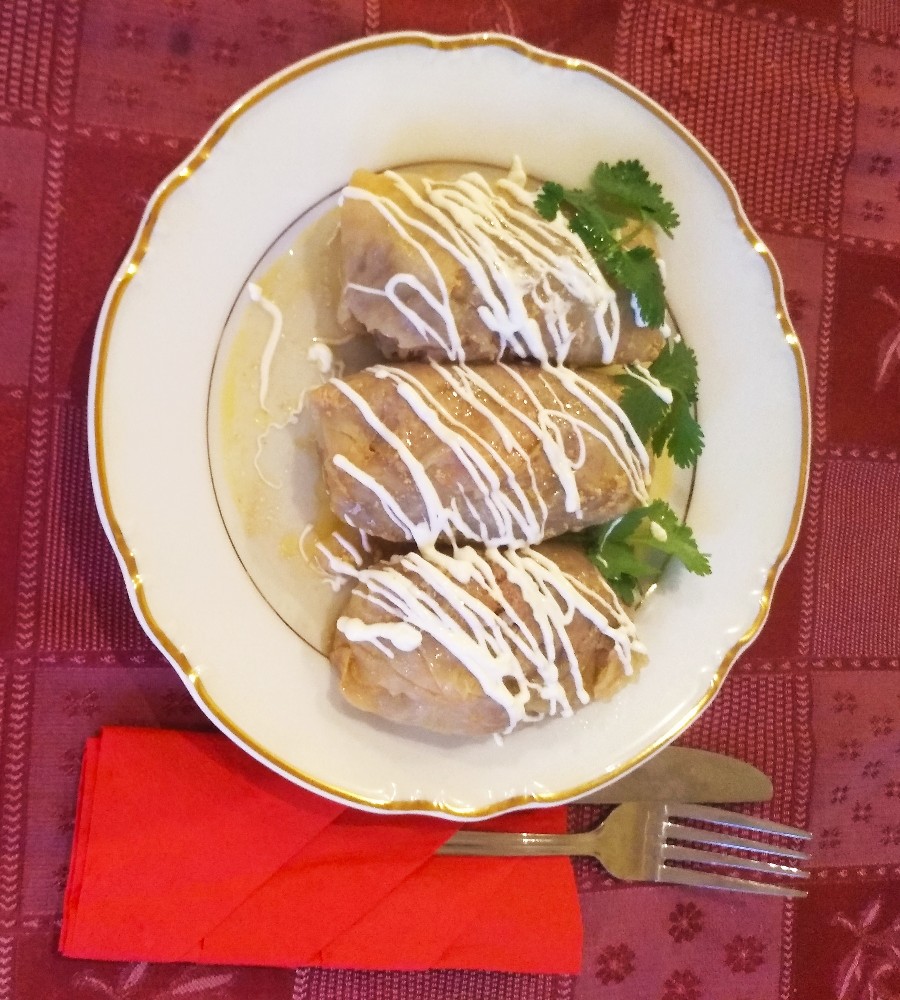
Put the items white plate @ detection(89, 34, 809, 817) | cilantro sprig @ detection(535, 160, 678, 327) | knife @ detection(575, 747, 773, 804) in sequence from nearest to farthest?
→ 1. white plate @ detection(89, 34, 809, 817)
2. cilantro sprig @ detection(535, 160, 678, 327)
3. knife @ detection(575, 747, 773, 804)

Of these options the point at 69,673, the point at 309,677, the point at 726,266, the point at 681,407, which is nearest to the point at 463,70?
the point at 726,266

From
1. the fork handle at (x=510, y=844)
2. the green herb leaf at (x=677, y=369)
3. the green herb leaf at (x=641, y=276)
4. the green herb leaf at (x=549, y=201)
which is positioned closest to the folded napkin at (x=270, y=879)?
the fork handle at (x=510, y=844)

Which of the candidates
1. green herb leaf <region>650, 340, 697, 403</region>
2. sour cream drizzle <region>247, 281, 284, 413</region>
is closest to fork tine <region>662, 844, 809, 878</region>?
green herb leaf <region>650, 340, 697, 403</region>

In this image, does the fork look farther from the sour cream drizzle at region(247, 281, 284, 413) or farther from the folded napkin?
the sour cream drizzle at region(247, 281, 284, 413)

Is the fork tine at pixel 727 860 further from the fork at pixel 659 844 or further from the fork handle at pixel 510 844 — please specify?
the fork handle at pixel 510 844

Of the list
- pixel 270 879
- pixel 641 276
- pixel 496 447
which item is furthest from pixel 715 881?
pixel 641 276

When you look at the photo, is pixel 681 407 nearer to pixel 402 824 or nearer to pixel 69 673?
pixel 402 824

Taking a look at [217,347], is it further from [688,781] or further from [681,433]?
[688,781]
